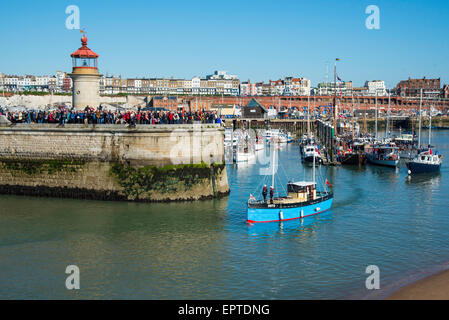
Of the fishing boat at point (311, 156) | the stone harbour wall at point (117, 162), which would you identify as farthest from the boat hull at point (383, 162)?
the stone harbour wall at point (117, 162)

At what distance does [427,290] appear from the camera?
1570 cm

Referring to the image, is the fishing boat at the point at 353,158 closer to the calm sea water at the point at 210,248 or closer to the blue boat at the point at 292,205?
the calm sea water at the point at 210,248

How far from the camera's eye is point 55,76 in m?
194

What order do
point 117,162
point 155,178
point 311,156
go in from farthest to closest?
point 311,156 < point 117,162 < point 155,178

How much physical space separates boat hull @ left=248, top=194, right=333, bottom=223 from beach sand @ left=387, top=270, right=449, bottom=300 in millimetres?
8061

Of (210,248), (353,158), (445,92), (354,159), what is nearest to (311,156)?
(353,158)

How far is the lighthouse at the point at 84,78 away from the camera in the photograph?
3528cm

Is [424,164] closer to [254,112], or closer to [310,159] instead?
[310,159]

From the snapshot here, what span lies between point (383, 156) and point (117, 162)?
28.2m

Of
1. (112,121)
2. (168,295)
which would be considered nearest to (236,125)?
(112,121)

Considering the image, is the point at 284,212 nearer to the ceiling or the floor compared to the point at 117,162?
nearer to the floor

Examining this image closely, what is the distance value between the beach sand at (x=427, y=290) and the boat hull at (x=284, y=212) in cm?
806

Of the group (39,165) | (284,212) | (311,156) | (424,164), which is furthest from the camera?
(311,156)
